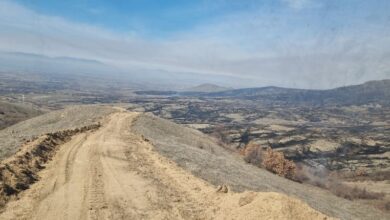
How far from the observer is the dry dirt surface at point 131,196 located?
1440 centimetres

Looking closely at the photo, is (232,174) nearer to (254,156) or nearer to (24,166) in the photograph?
(24,166)

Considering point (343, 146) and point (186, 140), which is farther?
point (343, 146)

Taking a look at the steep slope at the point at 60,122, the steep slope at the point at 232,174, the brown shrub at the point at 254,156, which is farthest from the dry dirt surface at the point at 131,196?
the brown shrub at the point at 254,156

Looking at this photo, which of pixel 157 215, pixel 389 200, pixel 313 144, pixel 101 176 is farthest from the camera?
pixel 313 144

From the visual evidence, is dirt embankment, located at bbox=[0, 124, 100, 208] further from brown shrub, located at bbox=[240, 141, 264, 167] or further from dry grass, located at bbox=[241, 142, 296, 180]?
dry grass, located at bbox=[241, 142, 296, 180]

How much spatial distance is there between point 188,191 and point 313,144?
103 m

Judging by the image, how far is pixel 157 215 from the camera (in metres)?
14.9

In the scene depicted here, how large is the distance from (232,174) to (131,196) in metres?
15.3

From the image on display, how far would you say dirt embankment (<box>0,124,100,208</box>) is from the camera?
16745 mm

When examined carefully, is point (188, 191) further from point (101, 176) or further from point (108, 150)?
point (108, 150)

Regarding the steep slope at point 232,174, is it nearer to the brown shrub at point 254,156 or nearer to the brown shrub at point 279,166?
the brown shrub at point 254,156

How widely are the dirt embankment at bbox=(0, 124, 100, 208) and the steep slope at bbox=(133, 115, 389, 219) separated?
314 inches

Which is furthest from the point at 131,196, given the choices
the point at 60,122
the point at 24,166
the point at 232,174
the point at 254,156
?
the point at 254,156

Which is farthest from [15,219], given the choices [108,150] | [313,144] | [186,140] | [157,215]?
[313,144]
